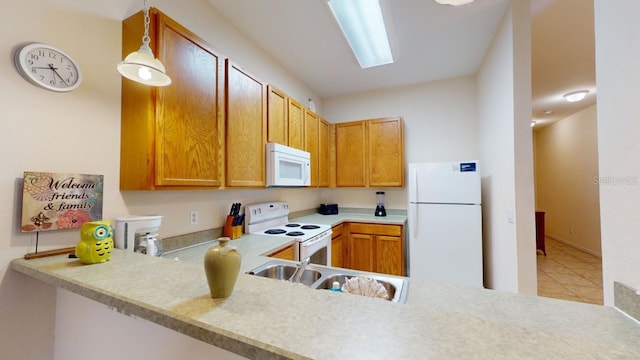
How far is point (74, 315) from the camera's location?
1174mm

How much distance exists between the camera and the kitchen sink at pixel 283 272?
1.37 metres

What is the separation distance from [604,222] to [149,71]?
1852mm

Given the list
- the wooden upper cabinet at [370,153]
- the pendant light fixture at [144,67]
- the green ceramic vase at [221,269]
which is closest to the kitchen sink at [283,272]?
the green ceramic vase at [221,269]

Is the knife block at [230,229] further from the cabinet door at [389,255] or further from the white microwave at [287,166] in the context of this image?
the cabinet door at [389,255]

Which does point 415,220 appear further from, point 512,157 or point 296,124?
point 296,124

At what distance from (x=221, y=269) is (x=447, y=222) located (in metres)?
2.53

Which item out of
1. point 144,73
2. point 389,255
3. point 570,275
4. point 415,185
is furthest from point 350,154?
point 570,275

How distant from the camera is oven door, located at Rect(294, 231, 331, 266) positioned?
2.02 meters

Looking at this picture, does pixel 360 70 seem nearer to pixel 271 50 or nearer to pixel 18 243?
pixel 271 50

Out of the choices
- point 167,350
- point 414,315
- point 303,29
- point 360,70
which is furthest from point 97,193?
point 360,70

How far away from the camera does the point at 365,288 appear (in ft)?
3.62

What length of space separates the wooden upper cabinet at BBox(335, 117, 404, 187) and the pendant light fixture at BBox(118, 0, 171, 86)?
2.59m

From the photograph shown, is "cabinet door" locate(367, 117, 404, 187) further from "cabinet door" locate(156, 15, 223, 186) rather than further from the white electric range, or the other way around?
"cabinet door" locate(156, 15, 223, 186)

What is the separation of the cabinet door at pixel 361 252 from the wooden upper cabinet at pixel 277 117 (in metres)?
1.50
